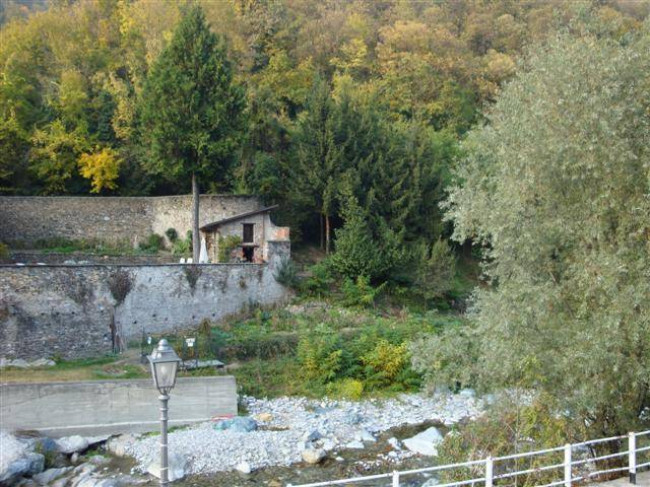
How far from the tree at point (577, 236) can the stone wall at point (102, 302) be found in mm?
13903

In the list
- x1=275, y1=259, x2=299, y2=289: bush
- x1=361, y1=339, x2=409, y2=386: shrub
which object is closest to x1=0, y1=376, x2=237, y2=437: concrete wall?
x1=361, y1=339, x2=409, y2=386: shrub

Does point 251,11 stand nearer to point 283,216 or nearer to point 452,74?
point 452,74

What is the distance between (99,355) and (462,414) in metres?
11.3

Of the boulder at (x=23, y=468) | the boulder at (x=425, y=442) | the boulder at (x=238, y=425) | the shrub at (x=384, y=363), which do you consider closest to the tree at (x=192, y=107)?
the shrub at (x=384, y=363)

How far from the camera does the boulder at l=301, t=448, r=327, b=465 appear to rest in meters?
16.5

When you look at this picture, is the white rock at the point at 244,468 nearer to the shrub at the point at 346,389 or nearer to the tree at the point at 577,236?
the shrub at the point at 346,389

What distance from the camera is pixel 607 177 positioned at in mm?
11273

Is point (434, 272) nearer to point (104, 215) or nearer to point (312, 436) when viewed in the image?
point (312, 436)

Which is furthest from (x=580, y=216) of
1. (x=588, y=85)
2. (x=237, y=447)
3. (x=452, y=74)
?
(x=452, y=74)

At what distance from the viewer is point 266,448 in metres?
17.0

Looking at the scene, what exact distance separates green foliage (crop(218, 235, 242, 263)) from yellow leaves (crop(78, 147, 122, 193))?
8.19 metres

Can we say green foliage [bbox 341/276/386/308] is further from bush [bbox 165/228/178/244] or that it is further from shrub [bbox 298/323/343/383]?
bush [bbox 165/228/178/244]

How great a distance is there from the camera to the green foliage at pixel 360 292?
88.0 ft

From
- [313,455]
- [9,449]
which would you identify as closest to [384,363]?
[313,455]
